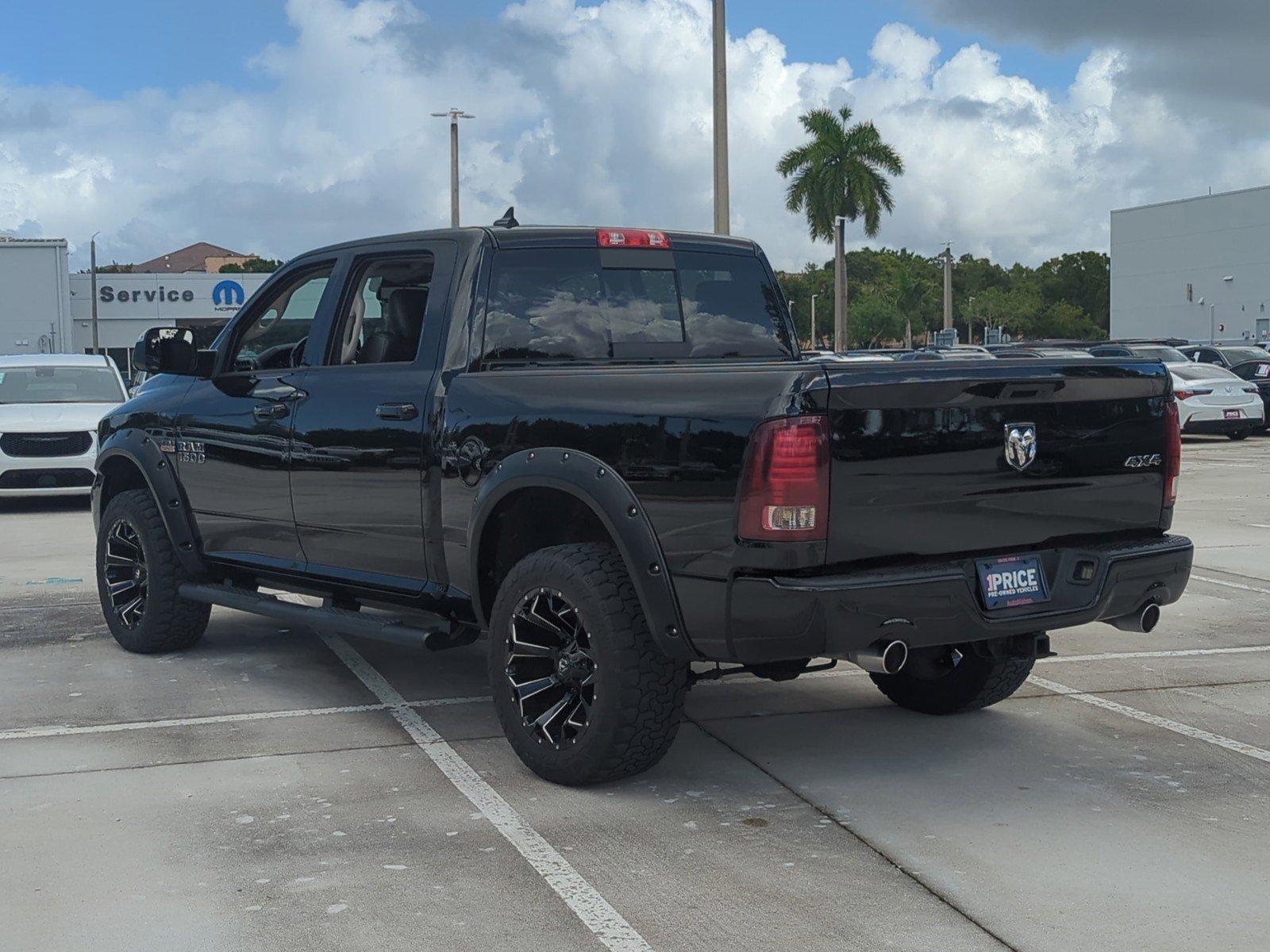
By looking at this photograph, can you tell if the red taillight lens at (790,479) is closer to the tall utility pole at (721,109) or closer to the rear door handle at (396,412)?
the rear door handle at (396,412)

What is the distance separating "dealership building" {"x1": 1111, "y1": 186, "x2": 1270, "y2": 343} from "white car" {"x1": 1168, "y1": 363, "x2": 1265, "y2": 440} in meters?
42.3

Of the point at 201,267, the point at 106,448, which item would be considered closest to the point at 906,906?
the point at 106,448

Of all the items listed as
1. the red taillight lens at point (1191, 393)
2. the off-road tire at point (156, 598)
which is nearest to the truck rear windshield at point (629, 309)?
the off-road tire at point (156, 598)

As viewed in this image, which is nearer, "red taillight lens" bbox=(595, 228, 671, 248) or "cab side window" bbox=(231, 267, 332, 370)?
"red taillight lens" bbox=(595, 228, 671, 248)

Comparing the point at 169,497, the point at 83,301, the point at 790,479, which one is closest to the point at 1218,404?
the point at 169,497

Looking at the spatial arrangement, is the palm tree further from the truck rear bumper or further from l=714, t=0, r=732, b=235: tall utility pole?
the truck rear bumper

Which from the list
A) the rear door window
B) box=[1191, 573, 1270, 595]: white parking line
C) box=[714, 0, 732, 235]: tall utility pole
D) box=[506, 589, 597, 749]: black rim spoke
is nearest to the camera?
box=[506, 589, 597, 749]: black rim spoke

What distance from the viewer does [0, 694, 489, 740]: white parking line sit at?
6078 mm

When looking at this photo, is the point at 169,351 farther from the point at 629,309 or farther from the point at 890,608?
the point at 890,608

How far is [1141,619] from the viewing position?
17.3 feet

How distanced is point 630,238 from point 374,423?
131 cm

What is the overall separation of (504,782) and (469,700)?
4.49 ft

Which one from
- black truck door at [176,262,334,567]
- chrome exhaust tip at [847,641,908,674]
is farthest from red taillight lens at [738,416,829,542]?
black truck door at [176,262,334,567]

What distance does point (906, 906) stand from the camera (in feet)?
13.4
